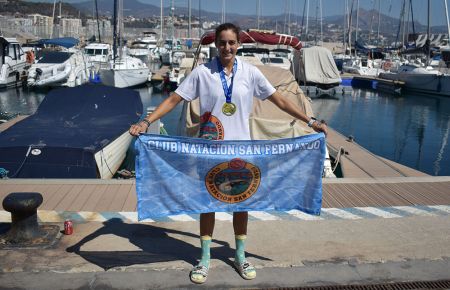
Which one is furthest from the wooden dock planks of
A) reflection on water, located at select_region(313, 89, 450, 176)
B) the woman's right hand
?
reflection on water, located at select_region(313, 89, 450, 176)

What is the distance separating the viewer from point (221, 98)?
4.09m

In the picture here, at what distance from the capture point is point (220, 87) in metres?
4.09

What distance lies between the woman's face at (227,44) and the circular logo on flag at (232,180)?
3.06 ft

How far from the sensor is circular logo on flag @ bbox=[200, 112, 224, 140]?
13.7 ft

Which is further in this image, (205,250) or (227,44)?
(205,250)

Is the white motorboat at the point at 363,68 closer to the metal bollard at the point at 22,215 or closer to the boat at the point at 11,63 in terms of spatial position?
the boat at the point at 11,63

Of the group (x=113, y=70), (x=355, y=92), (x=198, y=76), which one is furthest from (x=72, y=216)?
(x=355, y=92)

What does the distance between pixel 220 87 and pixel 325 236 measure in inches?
89.8

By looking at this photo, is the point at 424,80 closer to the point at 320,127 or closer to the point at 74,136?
the point at 74,136

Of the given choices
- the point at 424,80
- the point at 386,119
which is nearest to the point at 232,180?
the point at 386,119

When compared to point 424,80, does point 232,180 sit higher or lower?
higher

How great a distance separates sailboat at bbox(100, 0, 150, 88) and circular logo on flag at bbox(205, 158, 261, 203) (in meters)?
28.0

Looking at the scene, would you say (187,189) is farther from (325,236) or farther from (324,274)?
(325,236)

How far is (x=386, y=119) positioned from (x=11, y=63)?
998 inches
